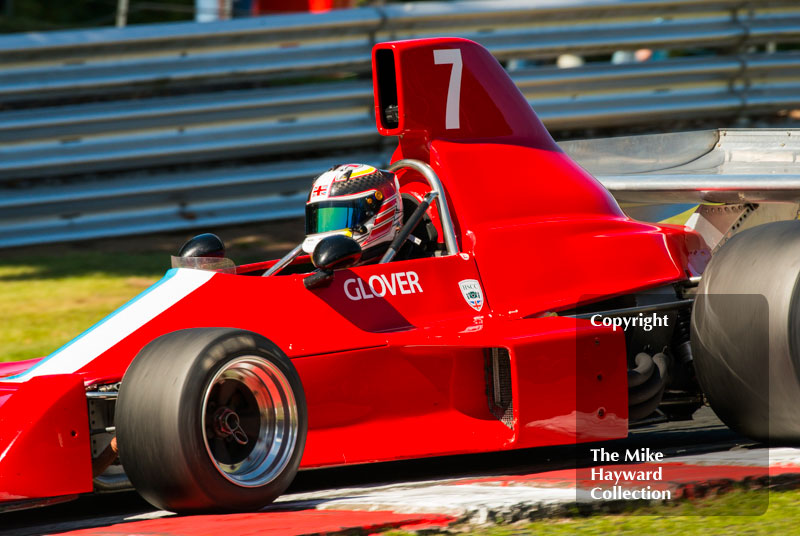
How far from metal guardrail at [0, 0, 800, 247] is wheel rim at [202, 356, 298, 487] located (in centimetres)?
614

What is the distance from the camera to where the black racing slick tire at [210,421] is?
386cm

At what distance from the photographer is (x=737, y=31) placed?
11.6 metres

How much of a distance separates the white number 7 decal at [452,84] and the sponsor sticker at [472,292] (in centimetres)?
90

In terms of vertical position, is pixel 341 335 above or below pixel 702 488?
above

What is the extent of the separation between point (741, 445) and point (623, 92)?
6.65 metres

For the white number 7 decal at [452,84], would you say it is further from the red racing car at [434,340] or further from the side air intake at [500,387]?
the side air intake at [500,387]

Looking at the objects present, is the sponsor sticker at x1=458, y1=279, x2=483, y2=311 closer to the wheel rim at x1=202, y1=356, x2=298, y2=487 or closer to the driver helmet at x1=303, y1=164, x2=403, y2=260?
the driver helmet at x1=303, y1=164, x2=403, y2=260

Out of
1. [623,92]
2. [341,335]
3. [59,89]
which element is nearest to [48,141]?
[59,89]

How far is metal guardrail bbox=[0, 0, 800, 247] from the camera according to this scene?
9930mm

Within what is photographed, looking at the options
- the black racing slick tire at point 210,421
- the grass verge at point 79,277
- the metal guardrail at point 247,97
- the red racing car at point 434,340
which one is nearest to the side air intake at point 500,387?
the red racing car at point 434,340

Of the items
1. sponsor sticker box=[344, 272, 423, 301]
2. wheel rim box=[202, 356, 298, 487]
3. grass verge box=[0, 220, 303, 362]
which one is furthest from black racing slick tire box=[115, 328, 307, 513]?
grass verge box=[0, 220, 303, 362]

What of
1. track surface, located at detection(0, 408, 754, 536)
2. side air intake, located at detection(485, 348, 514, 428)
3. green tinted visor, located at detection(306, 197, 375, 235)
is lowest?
A: track surface, located at detection(0, 408, 754, 536)

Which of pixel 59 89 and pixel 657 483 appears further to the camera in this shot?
pixel 59 89

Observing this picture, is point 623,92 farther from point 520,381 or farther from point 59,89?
point 520,381
